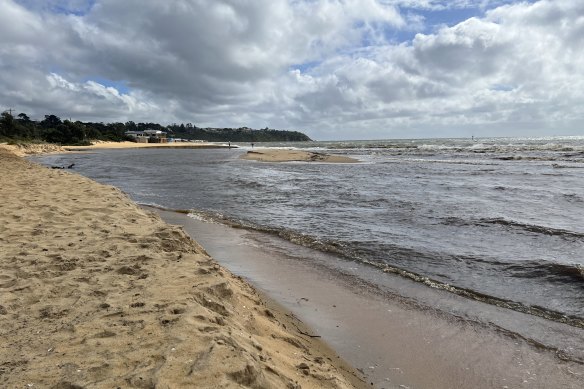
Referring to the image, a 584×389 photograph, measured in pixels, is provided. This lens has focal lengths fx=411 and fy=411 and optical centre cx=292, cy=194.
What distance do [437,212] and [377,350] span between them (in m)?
9.05

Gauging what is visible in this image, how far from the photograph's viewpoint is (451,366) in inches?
164

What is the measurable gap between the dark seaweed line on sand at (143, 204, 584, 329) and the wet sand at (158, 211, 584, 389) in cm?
21

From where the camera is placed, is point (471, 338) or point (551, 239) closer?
point (471, 338)

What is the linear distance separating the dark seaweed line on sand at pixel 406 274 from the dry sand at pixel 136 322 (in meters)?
2.80

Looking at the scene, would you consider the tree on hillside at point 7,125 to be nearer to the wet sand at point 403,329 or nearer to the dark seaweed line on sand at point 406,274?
the dark seaweed line on sand at point 406,274

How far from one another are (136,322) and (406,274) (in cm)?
492

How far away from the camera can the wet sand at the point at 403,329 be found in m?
4.02

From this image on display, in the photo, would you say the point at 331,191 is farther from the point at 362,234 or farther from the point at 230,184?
the point at 362,234

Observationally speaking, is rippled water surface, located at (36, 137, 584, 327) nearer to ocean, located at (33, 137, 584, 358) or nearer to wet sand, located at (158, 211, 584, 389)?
ocean, located at (33, 137, 584, 358)

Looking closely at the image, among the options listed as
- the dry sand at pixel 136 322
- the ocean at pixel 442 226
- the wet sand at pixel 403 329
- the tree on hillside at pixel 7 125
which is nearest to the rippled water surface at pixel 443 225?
the ocean at pixel 442 226

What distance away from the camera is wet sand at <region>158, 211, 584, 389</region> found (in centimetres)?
402

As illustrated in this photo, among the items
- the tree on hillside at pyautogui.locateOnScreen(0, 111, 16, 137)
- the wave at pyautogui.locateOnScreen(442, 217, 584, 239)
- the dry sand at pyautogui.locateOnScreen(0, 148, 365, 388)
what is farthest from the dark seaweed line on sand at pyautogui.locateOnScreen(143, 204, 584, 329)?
the tree on hillside at pyautogui.locateOnScreen(0, 111, 16, 137)

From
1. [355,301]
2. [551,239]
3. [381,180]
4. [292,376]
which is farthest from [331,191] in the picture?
[292,376]

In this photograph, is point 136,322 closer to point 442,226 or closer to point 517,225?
point 442,226
